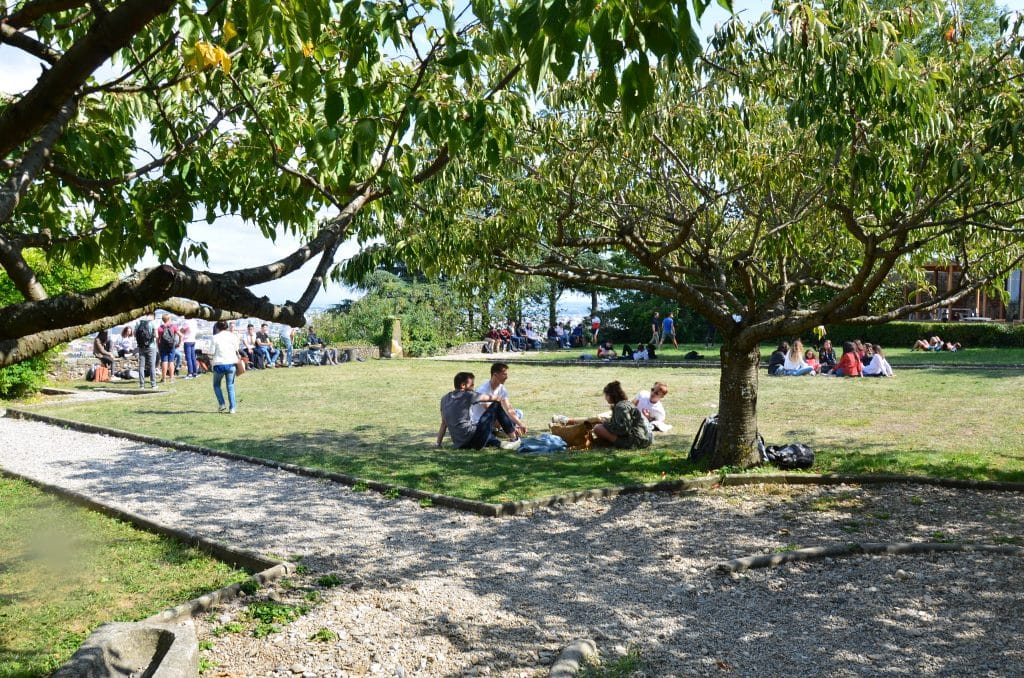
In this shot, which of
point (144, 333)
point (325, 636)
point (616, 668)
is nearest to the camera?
point (616, 668)

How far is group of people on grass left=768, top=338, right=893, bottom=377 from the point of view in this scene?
21.4 metres

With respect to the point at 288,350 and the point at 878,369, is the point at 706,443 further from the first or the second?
the point at 288,350

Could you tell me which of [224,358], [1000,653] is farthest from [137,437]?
[1000,653]

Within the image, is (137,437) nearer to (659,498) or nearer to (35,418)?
(35,418)

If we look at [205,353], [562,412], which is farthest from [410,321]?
[562,412]

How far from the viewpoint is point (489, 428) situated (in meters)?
11.6

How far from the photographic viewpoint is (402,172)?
6.11 m

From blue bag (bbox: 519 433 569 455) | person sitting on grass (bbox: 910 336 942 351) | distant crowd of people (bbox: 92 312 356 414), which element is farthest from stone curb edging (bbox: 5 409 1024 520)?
person sitting on grass (bbox: 910 336 942 351)

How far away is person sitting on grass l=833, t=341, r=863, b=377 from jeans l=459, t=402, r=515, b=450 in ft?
41.2

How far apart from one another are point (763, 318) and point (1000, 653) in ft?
18.4

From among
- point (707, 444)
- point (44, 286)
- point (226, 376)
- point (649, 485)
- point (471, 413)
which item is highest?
point (44, 286)

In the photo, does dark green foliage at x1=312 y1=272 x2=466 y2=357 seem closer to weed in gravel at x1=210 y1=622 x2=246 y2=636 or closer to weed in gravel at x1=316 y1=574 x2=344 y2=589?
weed in gravel at x1=316 y1=574 x2=344 y2=589

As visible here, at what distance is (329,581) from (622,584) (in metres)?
2.08

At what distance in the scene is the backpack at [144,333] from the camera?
63.9ft
